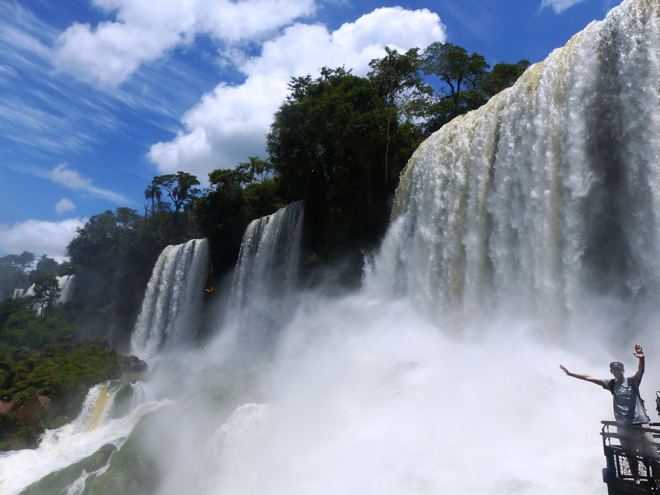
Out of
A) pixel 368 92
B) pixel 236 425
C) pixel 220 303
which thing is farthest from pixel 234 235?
pixel 236 425

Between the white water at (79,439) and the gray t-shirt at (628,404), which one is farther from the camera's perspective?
the white water at (79,439)

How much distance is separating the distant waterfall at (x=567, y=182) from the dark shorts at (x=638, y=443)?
15.6ft

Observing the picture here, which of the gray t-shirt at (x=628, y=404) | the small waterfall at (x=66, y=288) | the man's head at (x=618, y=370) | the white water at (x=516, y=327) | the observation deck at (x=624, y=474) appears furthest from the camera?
the small waterfall at (x=66, y=288)

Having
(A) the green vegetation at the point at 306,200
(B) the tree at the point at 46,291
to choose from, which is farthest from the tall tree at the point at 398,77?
(B) the tree at the point at 46,291

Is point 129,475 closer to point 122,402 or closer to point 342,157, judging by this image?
point 122,402

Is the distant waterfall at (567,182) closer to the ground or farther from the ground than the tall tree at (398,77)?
closer to the ground

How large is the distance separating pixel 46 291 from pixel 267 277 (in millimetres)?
25998

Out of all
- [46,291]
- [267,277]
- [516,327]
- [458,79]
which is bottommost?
[516,327]

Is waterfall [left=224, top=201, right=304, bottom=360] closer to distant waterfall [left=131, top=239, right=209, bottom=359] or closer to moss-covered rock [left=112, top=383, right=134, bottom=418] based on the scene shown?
distant waterfall [left=131, top=239, right=209, bottom=359]

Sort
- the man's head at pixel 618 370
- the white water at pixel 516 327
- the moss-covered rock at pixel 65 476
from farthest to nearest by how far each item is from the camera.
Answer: the moss-covered rock at pixel 65 476 → the white water at pixel 516 327 → the man's head at pixel 618 370

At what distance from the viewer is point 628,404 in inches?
165

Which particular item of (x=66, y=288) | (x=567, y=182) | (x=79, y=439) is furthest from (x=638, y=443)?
(x=66, y=288)

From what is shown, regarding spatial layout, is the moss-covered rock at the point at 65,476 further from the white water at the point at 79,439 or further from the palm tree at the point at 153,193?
the palm tree at the point at 153,193

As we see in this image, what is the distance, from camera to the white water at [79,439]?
10866 millimetres
